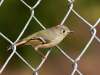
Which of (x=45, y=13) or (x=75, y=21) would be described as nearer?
(x=45, y=13)

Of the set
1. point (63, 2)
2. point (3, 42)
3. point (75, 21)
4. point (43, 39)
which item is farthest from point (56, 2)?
point (43, 39)

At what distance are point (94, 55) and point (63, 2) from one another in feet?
1.82

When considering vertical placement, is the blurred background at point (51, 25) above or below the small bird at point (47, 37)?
below

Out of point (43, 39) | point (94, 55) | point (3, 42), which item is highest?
point (43, 39)

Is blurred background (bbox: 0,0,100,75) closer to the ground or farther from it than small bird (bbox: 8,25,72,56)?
closer to the ground

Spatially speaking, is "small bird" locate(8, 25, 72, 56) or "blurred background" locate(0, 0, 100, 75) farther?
"blurred background" locate(0, 0, 100, 75)

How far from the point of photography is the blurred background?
12.0ft

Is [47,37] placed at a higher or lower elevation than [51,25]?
higher

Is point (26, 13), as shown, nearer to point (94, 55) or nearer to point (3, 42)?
point (3, 42)

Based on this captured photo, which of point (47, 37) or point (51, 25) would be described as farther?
point (51, 25)

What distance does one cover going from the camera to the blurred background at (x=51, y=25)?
3645 mm

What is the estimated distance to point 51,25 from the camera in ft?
12.4

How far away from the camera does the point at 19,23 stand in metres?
3.70

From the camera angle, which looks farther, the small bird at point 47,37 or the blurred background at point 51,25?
the blurred background at point 51,25
